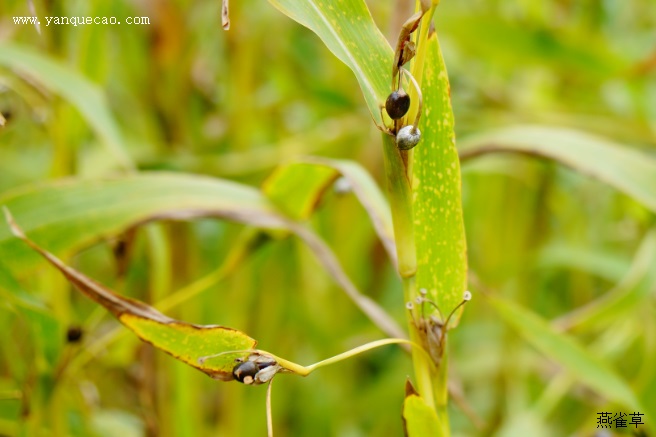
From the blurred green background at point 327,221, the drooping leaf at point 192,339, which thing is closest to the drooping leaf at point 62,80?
the blurred green background at point 327,221

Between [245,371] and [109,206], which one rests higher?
[109,206]

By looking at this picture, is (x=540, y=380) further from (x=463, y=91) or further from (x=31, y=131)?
(x=31, y=131)

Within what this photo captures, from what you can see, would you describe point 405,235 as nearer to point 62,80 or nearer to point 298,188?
point 298,188

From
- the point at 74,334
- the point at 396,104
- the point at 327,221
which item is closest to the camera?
the point at 396,104

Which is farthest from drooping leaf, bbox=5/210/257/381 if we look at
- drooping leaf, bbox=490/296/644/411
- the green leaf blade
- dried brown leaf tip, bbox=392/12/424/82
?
drooping leaf, bbox=490/296/644/411

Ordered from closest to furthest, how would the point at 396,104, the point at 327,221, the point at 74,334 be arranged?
the point at 396,104
the point at 74,334
the point at 327,221

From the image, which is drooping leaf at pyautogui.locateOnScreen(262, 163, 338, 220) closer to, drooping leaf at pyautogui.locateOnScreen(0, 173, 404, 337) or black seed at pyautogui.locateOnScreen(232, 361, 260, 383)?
drooping leaf at pyautogui.locateOnScreen(0, 173, 404, 337)

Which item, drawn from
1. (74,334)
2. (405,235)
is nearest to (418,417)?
(405,235)
